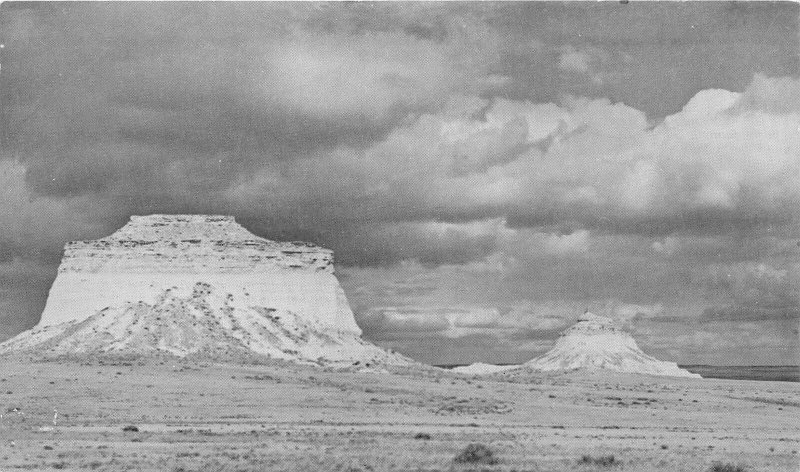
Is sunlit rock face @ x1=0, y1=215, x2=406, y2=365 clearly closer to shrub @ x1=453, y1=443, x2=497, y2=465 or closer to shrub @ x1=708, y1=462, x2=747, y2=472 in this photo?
shrub @ x1=453, y1=443, x2=497, y2=465

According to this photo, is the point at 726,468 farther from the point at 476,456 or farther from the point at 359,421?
the point at 359,421

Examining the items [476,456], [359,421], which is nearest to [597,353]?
[359,421]

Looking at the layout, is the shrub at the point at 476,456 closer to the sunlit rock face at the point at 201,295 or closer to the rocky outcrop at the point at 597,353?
the sunlit rock face at the point at 201,295

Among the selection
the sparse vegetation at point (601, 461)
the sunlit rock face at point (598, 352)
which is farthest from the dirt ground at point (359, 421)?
the sunlit rock face at point (598, 352)

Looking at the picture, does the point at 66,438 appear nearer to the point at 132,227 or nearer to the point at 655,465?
the point at 655,465

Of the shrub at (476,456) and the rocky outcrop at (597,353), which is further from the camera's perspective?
the rocky outcrop at (597,353)

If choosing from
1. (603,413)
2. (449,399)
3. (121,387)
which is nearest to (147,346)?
(121,387)

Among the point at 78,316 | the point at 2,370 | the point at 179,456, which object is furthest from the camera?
the point at 78,316
